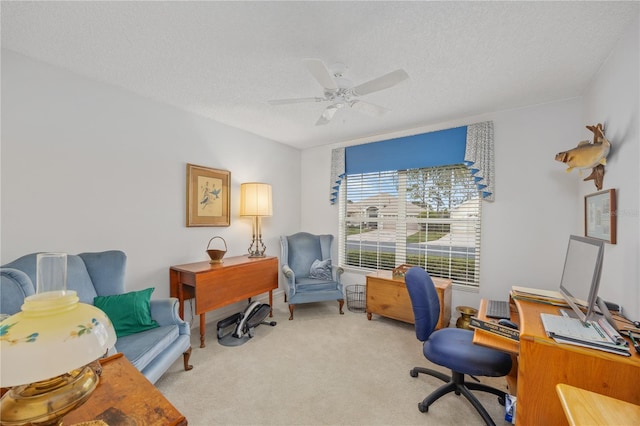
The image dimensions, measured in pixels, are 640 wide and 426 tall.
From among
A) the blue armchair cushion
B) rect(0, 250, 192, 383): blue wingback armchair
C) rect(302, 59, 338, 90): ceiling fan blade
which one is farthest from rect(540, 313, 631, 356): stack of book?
the blue armchair cushion

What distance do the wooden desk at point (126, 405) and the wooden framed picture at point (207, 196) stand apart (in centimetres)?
212

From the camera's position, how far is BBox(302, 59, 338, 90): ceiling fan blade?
153 cm

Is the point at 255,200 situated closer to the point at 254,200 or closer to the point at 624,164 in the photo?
the point at 254,200

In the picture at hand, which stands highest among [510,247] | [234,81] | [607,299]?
A: [234,81]

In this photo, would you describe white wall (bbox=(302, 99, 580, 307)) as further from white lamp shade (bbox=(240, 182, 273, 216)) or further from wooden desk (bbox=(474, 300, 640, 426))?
white lamp shade (bbox=(240, 182, 273, 216))

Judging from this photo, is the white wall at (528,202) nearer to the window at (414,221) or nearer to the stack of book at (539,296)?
the window at (414,221)

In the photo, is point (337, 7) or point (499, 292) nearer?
point (337, 7)

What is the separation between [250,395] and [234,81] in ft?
7.94

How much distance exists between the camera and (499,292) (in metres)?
2.87

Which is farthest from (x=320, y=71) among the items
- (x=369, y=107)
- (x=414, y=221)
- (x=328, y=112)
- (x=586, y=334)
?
(x=414, y=221)

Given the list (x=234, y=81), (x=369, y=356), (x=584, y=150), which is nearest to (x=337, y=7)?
(x=234, y=81)

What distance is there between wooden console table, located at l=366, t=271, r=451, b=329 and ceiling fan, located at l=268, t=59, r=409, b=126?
1889 mm

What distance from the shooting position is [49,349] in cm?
52

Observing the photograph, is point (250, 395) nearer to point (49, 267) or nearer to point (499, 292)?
point (49, 267)
